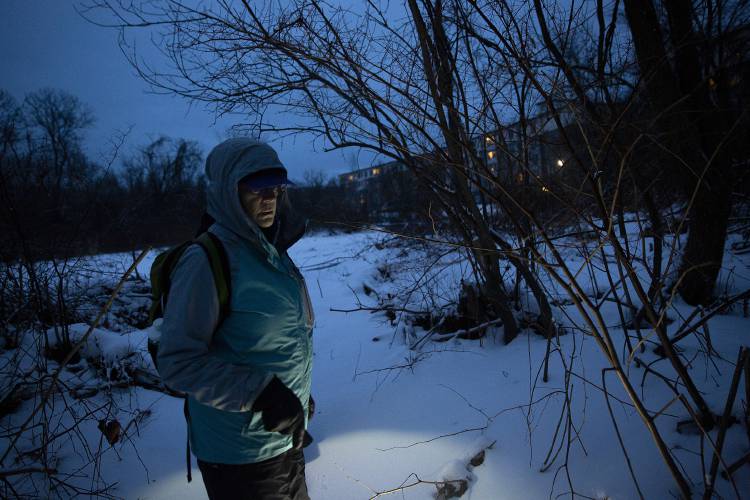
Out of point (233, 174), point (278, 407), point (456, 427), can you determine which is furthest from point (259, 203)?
point (456, 427)

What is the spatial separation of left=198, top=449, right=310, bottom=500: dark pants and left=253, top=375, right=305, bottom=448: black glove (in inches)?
7.2

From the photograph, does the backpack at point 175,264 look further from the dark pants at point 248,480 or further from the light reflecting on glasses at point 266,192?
the dark pants at point 248,480

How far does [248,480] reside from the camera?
4.36 ft

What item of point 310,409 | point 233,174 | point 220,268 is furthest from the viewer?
point 310,409

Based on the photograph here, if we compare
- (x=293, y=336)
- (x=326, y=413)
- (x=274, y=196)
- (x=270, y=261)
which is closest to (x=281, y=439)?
(x=293, y=336)

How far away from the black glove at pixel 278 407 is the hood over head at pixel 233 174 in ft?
2.06

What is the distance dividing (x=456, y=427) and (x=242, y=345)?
1.67 meters

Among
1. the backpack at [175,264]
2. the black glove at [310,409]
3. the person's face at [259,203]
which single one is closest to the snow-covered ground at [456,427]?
the black glove at [310,409]

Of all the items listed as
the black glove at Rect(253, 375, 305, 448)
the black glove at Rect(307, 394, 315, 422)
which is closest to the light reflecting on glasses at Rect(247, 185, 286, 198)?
the black glove at Rect(253, 375, 305, 448)

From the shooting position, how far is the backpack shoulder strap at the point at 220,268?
48.6 inches

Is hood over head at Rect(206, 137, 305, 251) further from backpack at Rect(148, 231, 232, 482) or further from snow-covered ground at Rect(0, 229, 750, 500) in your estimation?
snow-covered ground at Rect(0, 229, 750, 500)

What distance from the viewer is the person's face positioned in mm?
1393

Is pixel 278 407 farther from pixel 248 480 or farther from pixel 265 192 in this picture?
pixel 265 192

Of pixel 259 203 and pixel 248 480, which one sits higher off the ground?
pixel 259 203
